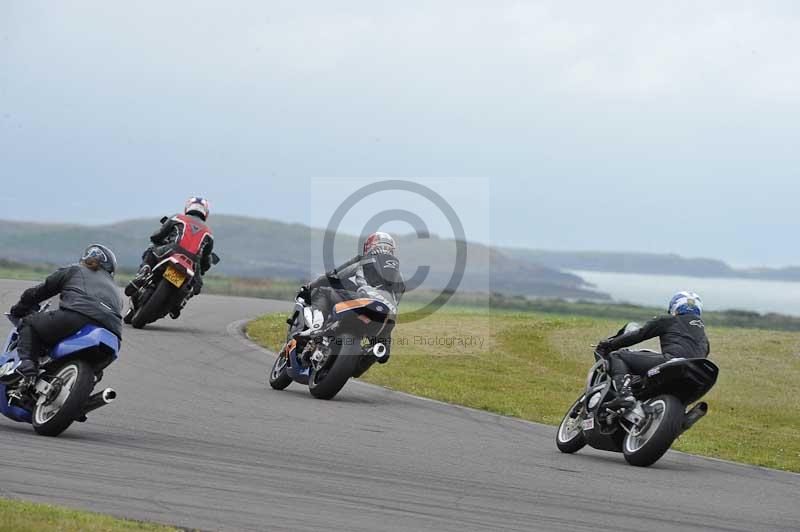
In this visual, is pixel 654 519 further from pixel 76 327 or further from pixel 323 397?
pixel 323 397

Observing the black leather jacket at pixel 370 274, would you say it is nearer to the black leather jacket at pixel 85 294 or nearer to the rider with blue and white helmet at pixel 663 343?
the rider with blue and white helmet at pixel 663 343

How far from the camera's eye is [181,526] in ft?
25.7

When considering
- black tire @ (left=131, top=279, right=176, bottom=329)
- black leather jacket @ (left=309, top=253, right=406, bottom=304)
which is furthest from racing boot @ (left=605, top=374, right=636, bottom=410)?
black tire @ (left=131, top=279, right=176, bottom=329)

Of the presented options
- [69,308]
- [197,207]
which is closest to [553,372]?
[197,207]

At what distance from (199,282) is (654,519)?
44.7 feet

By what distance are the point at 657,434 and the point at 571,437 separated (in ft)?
4.15

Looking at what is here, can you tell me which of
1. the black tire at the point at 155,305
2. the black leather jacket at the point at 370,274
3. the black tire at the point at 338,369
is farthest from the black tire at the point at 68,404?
the black tire at the point at 155,305

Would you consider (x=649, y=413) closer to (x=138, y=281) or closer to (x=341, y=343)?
(x=341, y=343)

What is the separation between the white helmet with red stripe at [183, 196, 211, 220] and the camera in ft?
72.6

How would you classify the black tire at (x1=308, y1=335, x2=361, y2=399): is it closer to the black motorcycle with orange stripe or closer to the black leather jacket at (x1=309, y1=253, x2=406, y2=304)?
the black motorcycle with orange stripe

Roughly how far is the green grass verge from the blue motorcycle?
293 cm

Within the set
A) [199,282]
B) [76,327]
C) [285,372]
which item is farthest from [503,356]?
[76,327]

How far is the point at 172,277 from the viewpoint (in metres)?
21.1

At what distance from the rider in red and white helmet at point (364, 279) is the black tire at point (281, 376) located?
2.75 feet
